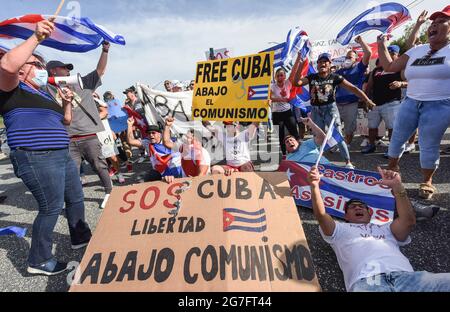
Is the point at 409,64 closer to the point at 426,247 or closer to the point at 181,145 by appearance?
the point at 426,247

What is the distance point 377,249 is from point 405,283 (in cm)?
25

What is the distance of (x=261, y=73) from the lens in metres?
2.76

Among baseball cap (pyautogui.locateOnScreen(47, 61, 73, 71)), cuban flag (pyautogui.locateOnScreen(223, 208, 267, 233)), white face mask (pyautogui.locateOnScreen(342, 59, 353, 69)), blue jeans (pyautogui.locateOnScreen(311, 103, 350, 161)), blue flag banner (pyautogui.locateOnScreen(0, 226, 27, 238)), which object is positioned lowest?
blue flag banner (pyautogui.locateOnScreen(0, 226, 27, 238))

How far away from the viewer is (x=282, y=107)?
5.18 meters

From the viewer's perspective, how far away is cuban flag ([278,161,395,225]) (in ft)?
8.29

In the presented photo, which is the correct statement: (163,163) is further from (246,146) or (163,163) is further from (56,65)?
(56,65)

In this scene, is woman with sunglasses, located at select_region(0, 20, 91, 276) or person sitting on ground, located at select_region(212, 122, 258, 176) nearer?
woman with sunglasses, located at select_region(0, 20, 91, 276)

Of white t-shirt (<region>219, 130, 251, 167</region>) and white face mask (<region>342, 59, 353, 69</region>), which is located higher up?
white face mask (<region>342, 59, 353, 69</region>)

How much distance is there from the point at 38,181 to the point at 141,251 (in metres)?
1.11

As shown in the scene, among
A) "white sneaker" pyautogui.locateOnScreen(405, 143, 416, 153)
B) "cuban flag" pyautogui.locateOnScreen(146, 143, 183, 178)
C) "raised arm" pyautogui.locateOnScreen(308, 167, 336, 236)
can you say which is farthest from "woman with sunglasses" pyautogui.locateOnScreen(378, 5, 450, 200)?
"cuban flag" pyautogui.locateOnScreen(146, 143, 183, 178)

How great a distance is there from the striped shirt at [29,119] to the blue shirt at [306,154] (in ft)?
8.73

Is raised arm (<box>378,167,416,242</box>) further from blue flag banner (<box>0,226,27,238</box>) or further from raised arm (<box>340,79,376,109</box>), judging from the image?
blue flag banner (<box>0,226,27,238</box>)

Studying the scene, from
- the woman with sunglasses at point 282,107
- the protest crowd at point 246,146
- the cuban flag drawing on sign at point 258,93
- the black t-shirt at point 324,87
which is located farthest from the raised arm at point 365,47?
the cuban flag drawing on sign at point 258,93
